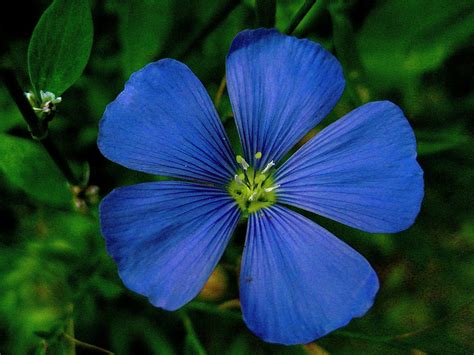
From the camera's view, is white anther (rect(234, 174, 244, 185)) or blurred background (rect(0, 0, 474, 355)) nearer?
white anther (rect(234, 174, 244, 185))

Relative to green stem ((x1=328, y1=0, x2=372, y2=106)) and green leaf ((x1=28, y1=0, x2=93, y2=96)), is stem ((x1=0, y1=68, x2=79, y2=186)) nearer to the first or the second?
green leaf ((x1=28, y1=0, x2=93, y2=96))

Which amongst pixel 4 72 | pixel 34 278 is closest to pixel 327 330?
pixel 4 72

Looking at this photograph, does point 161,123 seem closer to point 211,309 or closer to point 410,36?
point 211,309

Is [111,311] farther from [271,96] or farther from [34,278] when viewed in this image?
[271,96]

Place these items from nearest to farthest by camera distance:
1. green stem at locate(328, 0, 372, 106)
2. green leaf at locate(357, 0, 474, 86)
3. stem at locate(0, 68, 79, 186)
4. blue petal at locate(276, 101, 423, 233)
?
stem at locate(0, 68, 79, 186)
blue petal at locate(276, 101, 423, 233)
green stem at locate(328, 0, 372, 106)
green leaf at locate(357, 0, 474, 86)

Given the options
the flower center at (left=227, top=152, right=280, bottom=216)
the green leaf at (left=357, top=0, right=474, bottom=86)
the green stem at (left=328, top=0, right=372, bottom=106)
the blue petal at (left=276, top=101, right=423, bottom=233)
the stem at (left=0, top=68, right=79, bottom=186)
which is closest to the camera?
the stem at (left=0, top=68, right=79, bottom=186)

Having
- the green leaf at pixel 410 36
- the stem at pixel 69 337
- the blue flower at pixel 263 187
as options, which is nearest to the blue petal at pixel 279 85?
the blue flower at pixel 263 187

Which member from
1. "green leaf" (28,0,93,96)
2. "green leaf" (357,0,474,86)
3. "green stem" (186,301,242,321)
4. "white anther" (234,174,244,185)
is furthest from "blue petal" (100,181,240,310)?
"green leaf" (357,0,474,86)
